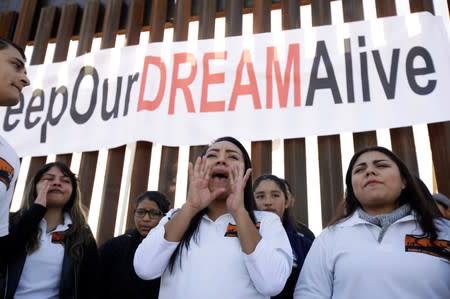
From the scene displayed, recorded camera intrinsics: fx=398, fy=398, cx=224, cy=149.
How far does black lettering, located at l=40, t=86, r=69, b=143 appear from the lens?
10.2 ft

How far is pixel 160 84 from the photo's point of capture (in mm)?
2971

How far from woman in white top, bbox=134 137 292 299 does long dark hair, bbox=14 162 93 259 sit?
584mm

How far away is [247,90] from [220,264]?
1832mm

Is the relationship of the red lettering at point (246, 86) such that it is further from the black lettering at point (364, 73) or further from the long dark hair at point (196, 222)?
the long dark hair at point (196, 222)

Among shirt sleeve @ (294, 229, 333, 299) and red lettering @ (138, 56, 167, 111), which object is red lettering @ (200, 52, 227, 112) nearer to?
red lettering @ (138, 56, 167, 111)

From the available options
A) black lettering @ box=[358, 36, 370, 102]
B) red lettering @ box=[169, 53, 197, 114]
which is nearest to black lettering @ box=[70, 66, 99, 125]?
red lettering @ box=[169, 53, 197, 114]

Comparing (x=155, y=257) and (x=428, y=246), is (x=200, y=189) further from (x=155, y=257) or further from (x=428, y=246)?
(x=428, y=246)

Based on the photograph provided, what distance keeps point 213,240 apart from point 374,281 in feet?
1.54

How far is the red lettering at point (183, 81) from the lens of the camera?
287 cm

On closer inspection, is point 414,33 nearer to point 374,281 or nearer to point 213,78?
point 213,78

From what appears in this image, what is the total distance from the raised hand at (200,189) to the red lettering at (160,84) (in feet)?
5.40

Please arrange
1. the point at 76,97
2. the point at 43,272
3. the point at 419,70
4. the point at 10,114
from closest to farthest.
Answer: the point at 43,272 < the point at 419,70 < the point at 76,97 < the point at 10,114

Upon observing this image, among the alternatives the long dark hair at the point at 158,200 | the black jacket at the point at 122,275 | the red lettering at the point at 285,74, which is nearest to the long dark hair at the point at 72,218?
the black jacket at the point at 122,275

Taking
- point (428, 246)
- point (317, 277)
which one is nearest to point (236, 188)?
point (317, 277)
